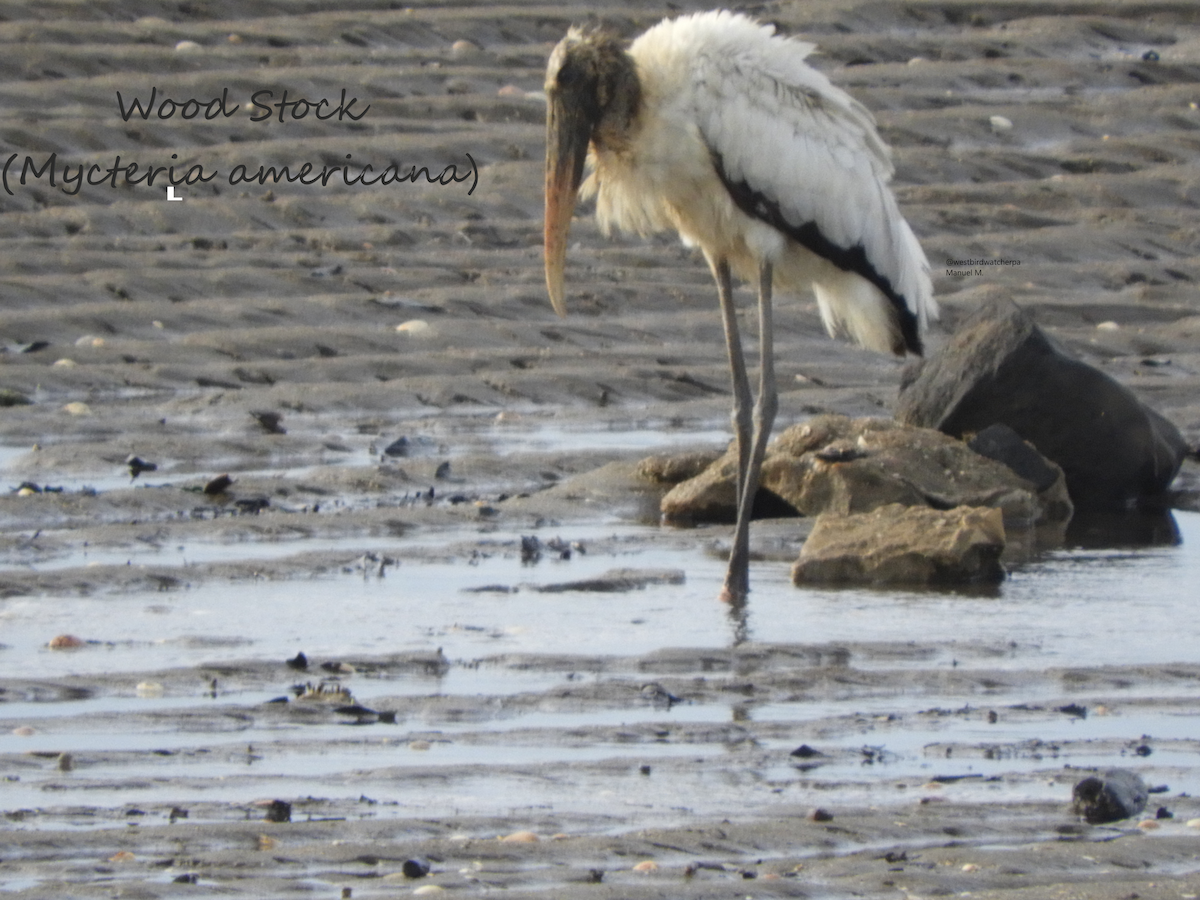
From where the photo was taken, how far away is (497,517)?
24.5 feet

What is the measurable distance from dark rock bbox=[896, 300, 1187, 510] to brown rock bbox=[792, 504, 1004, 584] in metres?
1.55

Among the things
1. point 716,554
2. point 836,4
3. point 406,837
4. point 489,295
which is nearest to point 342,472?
point 716,554

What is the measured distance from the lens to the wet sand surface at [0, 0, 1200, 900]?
389 cm

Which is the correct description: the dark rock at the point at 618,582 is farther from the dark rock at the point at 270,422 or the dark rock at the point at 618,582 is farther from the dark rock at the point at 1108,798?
the dark rock at the point at 270,422

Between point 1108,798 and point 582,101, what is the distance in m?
3.34

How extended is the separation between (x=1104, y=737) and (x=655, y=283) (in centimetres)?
684

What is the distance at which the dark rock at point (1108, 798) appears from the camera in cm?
394

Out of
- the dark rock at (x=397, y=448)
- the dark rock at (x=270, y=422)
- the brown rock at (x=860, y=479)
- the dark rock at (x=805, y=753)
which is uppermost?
the dark rock at (x=270, y=422)

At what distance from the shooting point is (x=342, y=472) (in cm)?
795

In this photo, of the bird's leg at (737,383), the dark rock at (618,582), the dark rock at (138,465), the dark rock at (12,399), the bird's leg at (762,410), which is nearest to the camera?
the dark rock at (618,582)

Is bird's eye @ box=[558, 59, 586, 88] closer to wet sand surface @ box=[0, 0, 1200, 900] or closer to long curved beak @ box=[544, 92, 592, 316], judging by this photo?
long curved beak @ box=[544, 92, 592, 316]

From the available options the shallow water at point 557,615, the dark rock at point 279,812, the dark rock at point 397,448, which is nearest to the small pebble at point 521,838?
the dark rock at point 279,812

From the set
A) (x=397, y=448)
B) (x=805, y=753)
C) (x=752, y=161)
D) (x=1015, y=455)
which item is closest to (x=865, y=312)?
(x=752, y=161)

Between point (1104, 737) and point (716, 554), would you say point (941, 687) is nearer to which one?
point (1104, 737)
